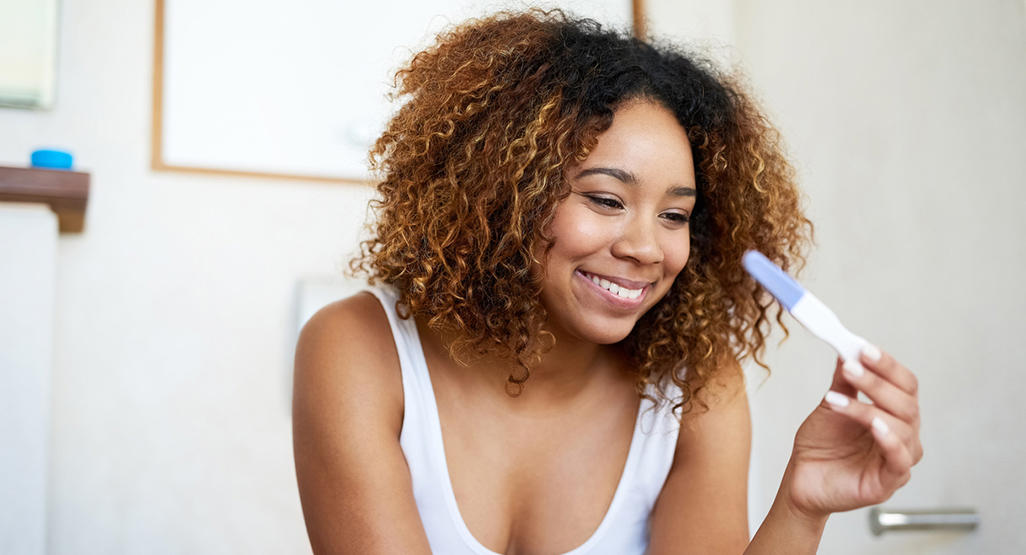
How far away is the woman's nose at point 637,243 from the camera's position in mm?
1045

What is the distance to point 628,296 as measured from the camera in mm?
1085

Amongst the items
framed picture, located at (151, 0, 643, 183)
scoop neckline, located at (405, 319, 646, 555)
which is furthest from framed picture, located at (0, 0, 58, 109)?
scoop neckline, located at (405, 319, 646, 555)

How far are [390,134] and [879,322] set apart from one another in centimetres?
98

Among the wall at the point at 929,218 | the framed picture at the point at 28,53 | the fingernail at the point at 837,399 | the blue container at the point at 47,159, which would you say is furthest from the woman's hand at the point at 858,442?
the framed picture at the point at 28,53

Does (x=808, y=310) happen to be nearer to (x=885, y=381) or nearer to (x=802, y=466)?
(x=885, y=381)

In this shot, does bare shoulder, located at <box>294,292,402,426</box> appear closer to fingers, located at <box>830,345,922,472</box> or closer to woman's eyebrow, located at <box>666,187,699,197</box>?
woman's eyebrow, located at <box>666,187,699,197</box>

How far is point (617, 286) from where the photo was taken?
108 cm

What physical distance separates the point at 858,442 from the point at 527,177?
443 millimetres

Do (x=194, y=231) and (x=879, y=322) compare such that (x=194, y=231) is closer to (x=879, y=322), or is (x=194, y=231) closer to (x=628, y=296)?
(x=628, y=296)

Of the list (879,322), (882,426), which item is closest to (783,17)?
(879,322)

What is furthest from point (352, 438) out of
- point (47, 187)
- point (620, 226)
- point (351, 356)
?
point (47, 187)

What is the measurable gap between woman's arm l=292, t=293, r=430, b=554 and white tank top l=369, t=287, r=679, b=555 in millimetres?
20

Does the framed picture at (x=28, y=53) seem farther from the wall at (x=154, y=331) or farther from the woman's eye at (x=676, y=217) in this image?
the woman's eye at (x=676, y=217)

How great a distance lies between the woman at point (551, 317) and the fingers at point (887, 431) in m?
0.14
